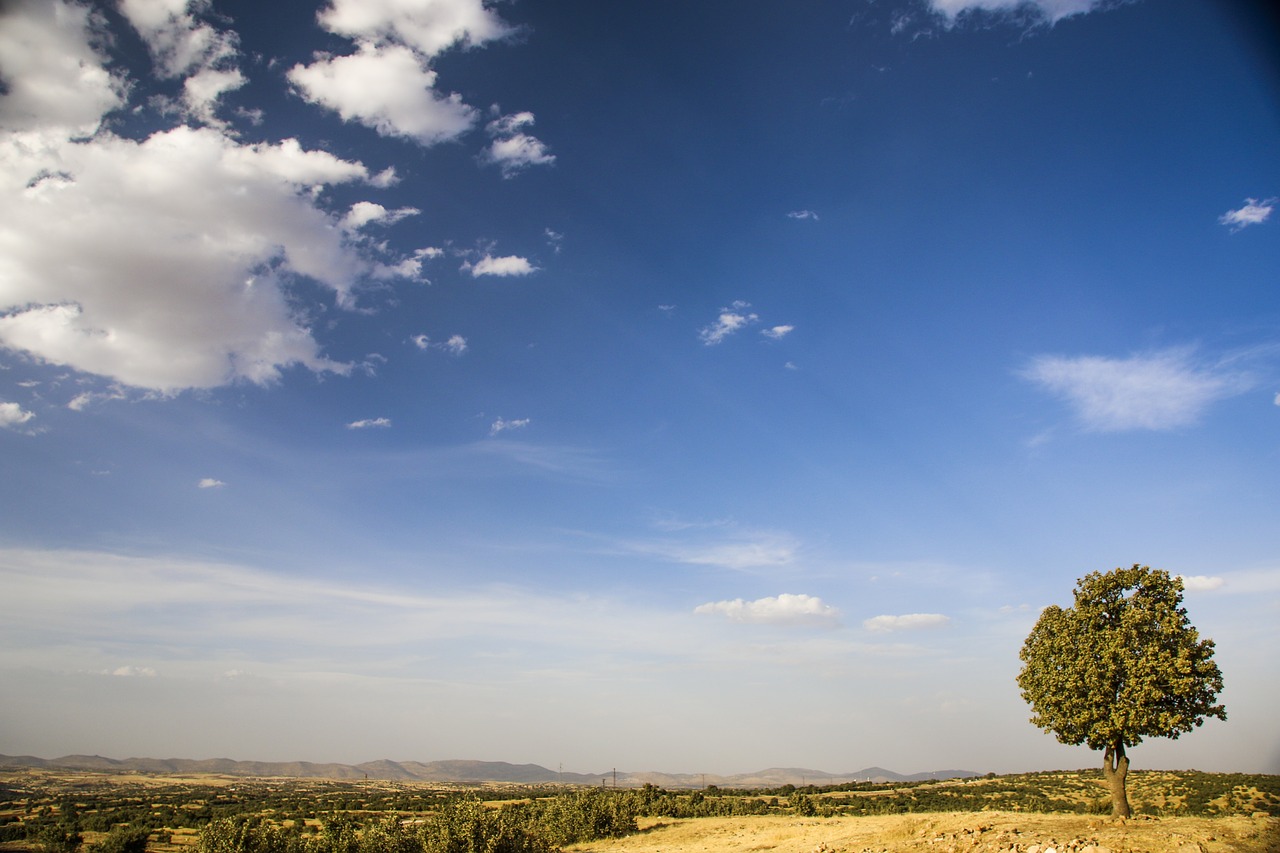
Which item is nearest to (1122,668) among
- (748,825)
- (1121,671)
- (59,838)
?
(1121,671)

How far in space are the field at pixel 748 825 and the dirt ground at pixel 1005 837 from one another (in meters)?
0.08

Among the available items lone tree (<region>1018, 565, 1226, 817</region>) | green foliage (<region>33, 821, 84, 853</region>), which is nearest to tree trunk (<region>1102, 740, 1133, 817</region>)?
lone tree (<region>1018, 565, 1226, 817</region>)

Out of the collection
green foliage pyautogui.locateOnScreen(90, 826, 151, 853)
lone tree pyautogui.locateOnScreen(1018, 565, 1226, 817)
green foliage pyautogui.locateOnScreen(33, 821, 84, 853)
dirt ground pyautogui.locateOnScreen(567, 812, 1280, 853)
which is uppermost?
lone tree pyautogui.locateOnScreen(1018, 565, 1226, 817)

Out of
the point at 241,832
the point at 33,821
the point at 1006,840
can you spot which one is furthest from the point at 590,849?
the point at 33,821

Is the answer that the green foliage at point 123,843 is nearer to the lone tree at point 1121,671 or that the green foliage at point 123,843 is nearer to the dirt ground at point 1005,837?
the dirt ground at point 1005,837

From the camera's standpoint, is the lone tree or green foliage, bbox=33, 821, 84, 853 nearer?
the lone tree

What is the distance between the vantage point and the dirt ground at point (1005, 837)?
20078 mm

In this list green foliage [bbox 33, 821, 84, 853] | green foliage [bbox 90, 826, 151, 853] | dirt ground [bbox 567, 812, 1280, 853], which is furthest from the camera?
green foliage [bbox 33, 821, 84, 853]

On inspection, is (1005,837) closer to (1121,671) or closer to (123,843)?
(1121,671)

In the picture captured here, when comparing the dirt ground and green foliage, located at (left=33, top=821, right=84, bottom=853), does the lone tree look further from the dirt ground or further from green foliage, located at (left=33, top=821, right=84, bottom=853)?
green foliage, located at (left=33, top=821, right=84, bottom=853)

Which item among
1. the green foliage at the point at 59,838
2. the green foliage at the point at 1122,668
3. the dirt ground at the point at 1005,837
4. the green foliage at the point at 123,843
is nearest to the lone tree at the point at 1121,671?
the green foliage at the point at 1122,668

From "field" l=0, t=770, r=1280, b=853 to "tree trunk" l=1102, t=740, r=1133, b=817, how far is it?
2.33ft

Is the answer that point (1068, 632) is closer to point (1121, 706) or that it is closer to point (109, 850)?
point (1121, 706)

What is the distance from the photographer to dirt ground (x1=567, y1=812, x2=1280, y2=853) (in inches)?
790
